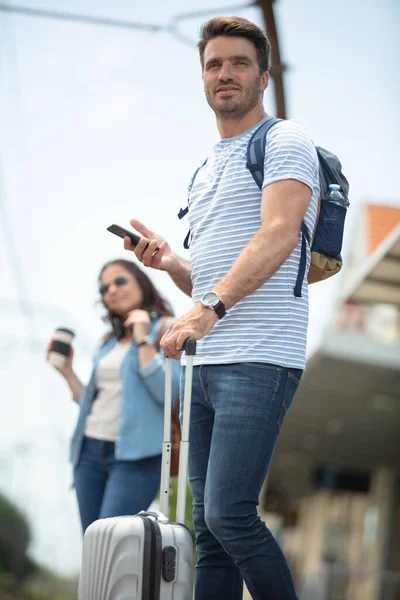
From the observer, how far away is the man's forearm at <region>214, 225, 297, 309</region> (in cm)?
295

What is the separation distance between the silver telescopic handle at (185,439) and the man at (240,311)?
0.04m

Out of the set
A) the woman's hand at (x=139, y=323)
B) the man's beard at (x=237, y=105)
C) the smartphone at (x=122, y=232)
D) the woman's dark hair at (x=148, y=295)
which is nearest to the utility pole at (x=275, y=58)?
the woman's dark hair at (x=148, y=295)

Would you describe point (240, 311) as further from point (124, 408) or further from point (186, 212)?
point (124, 408)

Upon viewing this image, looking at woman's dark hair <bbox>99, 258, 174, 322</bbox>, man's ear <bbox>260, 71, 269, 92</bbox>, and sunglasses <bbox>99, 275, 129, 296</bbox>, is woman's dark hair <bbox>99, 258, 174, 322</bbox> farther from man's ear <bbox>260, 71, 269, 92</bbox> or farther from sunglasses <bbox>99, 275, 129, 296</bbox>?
man's ear <bbox>260, 71, 269, 92</bbox>

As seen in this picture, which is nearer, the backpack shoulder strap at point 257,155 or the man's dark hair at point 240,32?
the backpack shoulder strap at point 257,155

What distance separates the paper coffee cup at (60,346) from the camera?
5.48 meters

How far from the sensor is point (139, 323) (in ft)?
16.6

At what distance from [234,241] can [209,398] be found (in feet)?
1.72

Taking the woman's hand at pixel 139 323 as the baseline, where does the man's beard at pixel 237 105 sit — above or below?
above

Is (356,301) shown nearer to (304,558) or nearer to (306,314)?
(306,314)

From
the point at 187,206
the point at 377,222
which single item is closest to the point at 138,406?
the point at 187,206

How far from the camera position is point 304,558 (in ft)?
125

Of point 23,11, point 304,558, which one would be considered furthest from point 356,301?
point 304,558

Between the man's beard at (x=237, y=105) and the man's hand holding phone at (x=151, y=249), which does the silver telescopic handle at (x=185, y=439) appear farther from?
the man's beard at (x=237, y=105)
